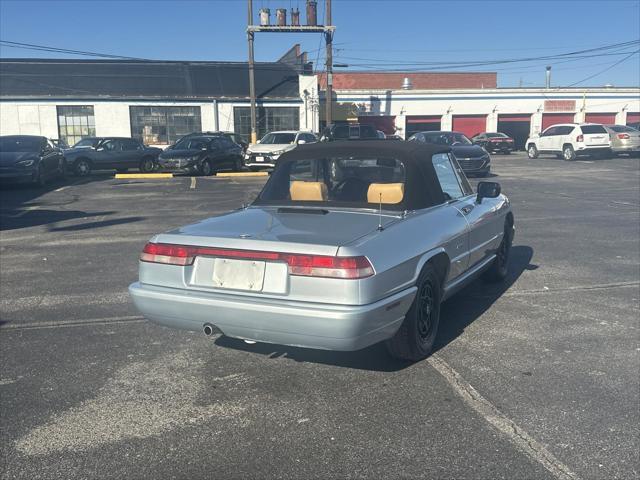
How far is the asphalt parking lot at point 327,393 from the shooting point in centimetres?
300

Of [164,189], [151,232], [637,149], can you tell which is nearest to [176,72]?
[164,189]

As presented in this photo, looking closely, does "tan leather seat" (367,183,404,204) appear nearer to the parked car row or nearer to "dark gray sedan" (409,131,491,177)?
"dark gray sedan" (409,131,491,177)

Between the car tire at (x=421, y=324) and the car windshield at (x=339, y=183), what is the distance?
612 mm

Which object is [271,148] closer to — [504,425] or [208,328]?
[208,328]

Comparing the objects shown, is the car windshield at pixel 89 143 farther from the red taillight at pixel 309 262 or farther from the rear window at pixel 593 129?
the rear window at pixel 593 129

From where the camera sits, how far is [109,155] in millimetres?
23141

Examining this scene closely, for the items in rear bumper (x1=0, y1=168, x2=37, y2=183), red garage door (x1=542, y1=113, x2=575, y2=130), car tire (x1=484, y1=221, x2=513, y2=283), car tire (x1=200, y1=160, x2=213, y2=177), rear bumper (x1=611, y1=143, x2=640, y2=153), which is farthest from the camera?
red garage door (x1=542, y1=113, x2=575, y2=130)

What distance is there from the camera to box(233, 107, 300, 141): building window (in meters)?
35.3

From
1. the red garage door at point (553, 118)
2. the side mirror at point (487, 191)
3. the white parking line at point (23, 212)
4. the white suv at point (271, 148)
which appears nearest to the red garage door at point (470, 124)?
the red garage door at point (553, 118)

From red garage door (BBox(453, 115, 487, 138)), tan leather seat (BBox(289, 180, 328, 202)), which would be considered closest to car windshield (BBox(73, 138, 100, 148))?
tan leather seat (BBox(289, 180, 328, 202))

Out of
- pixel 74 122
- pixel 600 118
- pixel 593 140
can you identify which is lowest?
pixel 593 140

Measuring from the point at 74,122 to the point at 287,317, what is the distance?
Result: 33376mm

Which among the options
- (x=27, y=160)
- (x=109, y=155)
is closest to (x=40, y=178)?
(x=27, y=160)

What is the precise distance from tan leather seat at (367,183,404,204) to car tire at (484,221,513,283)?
217cm
